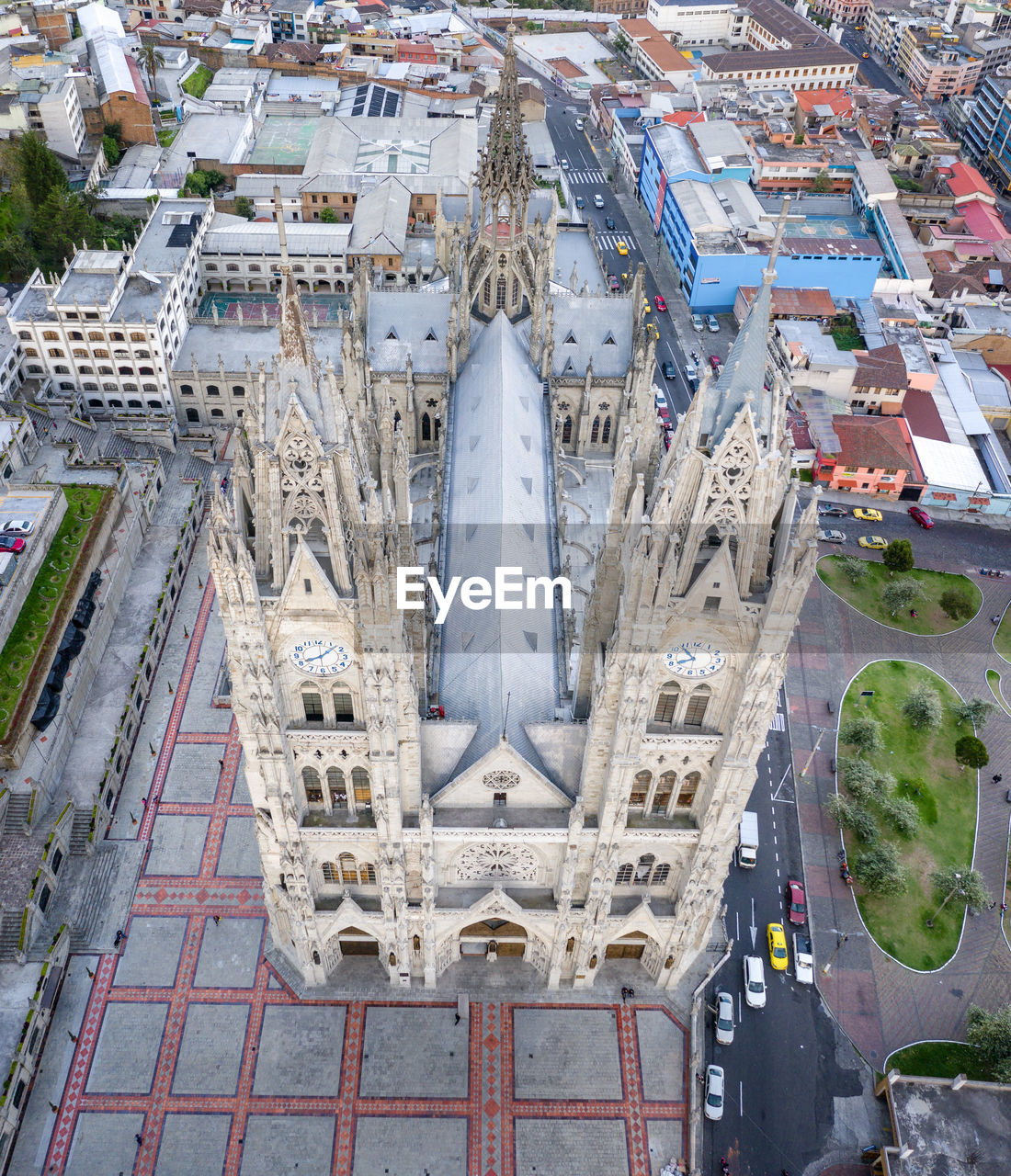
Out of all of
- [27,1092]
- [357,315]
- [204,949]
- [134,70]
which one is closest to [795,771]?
[204,949]

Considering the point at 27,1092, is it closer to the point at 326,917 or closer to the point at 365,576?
the point at 326,917

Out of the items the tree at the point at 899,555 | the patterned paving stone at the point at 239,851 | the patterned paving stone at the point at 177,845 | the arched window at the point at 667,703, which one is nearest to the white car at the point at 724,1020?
the arched window at the point at 667,703

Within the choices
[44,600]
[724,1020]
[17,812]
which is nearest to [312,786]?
[17,812]

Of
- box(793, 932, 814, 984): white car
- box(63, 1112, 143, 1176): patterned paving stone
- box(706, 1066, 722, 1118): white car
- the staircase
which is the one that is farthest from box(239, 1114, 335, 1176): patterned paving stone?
box(793, 932, 814, 984): white car

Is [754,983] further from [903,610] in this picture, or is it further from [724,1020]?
[903,610]

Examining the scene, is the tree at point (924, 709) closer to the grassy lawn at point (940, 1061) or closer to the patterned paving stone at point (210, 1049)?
the grassy lawn at point (940, 1061)

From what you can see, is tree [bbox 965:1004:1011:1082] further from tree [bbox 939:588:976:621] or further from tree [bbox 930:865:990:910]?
tree [bbox 939:588:976:621]
